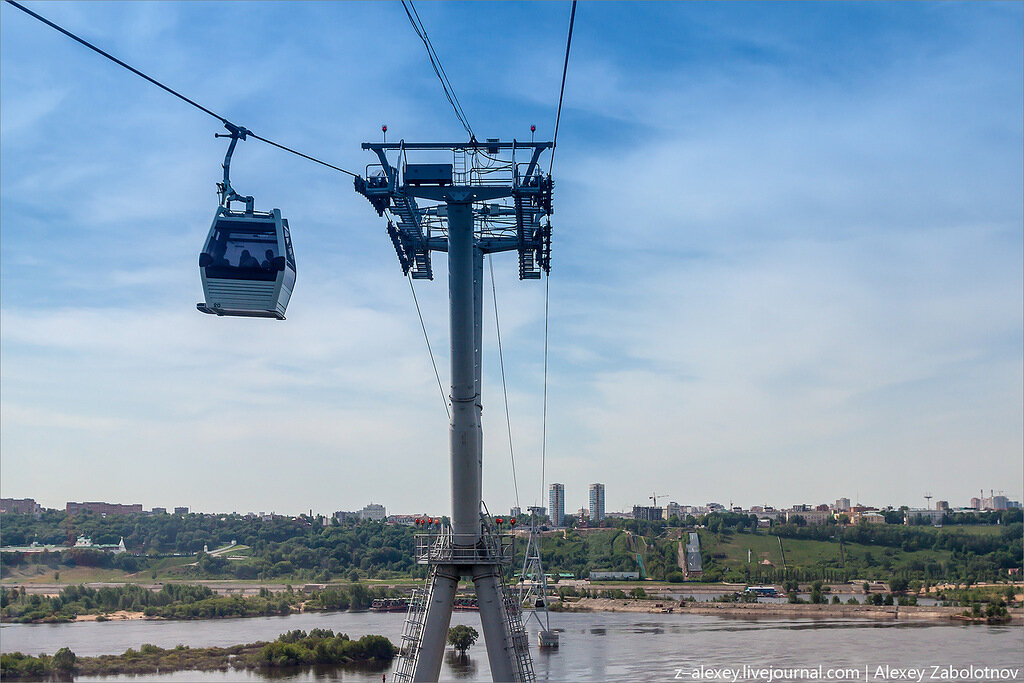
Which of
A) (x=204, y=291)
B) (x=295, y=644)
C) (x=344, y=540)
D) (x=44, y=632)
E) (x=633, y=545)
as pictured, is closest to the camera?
(x=204, y=291)

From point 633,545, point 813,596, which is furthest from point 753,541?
point 813,596

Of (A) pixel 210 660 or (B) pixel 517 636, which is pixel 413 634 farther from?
(A) pixel 210 660

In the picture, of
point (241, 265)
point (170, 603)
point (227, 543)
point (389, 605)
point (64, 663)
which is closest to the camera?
point (241, 265)

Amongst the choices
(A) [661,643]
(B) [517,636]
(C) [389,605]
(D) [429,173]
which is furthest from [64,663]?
(D) [429,173]

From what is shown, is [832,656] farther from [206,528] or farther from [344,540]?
[206,528]

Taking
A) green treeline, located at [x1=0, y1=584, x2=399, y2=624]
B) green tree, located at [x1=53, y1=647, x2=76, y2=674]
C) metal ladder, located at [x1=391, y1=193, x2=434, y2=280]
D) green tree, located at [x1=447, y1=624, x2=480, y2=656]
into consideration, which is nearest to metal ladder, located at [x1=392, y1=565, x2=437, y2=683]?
metal ladder, located at [x1=391, y1=193, x2=434, y2=280]

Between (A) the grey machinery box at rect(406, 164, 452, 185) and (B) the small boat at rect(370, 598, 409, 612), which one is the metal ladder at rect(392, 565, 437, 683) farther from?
(B) the small boat at rect(370, 598, 409, 612)
